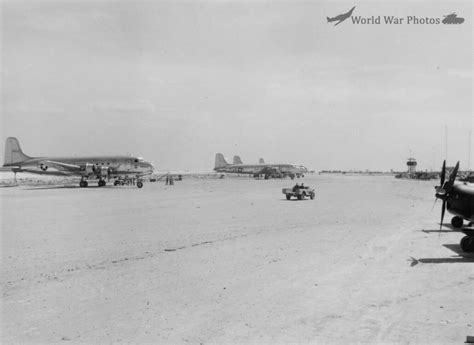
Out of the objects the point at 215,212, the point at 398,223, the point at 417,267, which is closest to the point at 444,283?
the point at 417,267

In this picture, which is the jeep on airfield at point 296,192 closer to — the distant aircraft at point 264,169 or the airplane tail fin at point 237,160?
the distant aircraft at point 264,169

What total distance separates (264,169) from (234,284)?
10649cm

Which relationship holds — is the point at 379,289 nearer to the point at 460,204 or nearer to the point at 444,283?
the point at 444,283

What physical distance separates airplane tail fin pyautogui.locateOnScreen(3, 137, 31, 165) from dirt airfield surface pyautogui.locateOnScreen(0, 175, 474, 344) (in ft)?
161

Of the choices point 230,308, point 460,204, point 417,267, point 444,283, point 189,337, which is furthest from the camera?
point 460,204

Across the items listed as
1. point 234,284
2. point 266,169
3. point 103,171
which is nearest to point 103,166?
point 103,171

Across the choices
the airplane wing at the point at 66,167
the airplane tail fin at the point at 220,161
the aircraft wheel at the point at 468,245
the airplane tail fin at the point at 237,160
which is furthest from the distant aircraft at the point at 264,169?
the aircraft wheel at the point at 468,245

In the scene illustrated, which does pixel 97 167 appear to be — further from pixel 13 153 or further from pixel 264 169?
pixel 264 169

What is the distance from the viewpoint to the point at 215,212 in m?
26.2

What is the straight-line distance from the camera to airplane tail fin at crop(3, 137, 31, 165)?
63.2 metres

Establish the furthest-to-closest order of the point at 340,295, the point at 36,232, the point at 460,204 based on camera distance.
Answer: the point at 36,232, the point at 460,204, the point at 340,295

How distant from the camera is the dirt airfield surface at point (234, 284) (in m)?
7.27

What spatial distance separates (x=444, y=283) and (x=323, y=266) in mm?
3010

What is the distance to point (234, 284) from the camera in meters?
10.1
